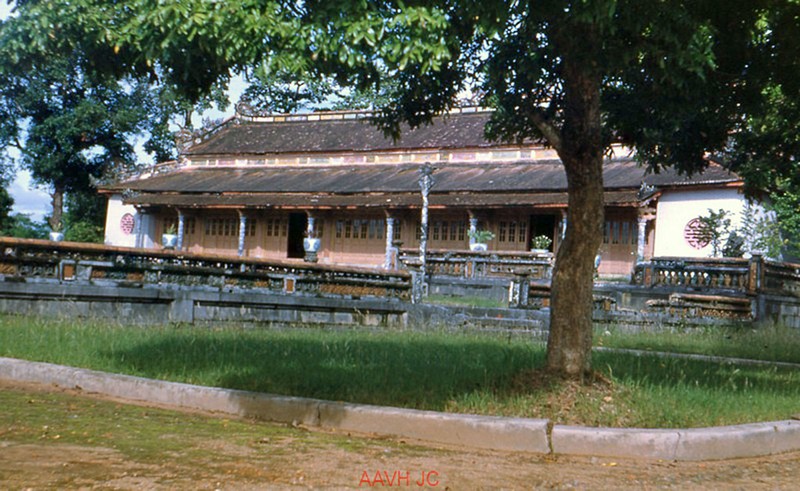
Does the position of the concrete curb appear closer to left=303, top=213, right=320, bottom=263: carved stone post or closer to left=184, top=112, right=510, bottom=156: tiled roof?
left=303, top=213, right=320, bottom=263: carved stone post

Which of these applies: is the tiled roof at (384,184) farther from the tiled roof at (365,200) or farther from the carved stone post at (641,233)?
the carved stone post at (641,233)

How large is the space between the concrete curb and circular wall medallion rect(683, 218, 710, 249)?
20.6 meters

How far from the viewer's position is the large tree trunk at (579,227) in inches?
268

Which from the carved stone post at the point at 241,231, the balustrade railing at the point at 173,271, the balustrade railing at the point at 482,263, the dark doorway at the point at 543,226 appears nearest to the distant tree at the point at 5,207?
the carved stone post at the point at 241,231

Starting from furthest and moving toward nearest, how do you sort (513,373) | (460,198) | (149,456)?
(460,198), (513,373), (149,456)

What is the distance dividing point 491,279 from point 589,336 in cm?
1756

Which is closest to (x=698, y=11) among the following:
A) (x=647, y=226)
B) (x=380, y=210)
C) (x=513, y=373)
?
(x=513, y=373)

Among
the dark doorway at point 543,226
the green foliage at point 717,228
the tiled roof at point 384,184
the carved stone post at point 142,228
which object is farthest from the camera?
the carved stone post at point 142,228

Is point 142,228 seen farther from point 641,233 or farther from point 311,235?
point 641,233

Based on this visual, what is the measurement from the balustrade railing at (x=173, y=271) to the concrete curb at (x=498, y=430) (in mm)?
5696

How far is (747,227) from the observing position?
25281 millimetres

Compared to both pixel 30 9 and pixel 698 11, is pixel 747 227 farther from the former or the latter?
pixel 30 9

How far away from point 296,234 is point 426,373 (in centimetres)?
2959

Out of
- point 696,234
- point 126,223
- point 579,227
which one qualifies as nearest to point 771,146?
point 579,227
